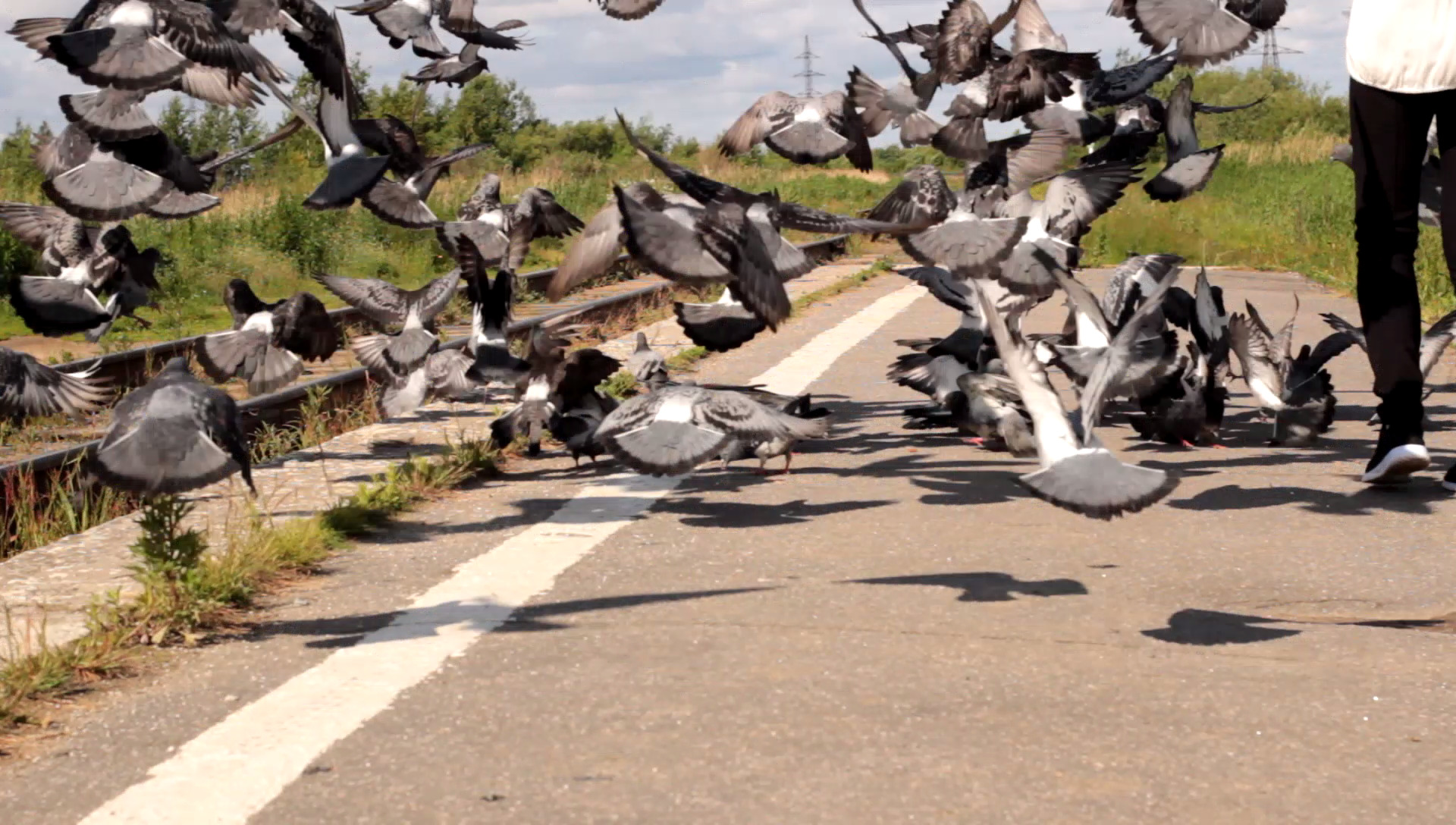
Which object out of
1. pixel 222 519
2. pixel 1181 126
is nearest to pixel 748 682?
pixel 222 519

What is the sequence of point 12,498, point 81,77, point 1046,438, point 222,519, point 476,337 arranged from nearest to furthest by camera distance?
point 1046,438
point 81,77
point 222,519
point 12,498
point 476,337

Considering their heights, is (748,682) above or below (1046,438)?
below

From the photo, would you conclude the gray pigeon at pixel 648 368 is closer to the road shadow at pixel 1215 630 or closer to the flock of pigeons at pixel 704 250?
the flock of pigeons at pixel 704 250

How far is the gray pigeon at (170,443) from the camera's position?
483cm

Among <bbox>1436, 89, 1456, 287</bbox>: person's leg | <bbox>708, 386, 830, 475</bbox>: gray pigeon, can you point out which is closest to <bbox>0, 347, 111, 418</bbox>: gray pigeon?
<bbox>708, 386, 830, 475</bbox>: gray pigeon

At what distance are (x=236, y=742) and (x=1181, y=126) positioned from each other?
6077mm

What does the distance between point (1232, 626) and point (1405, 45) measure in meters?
2.97

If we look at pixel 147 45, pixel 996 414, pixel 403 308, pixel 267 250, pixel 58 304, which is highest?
pixel 147 45

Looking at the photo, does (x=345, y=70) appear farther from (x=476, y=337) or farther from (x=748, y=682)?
(x=748, y=682)

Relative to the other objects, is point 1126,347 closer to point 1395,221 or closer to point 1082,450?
point 1082,450

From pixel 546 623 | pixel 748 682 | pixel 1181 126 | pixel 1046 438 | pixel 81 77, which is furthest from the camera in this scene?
pixel 1181 126

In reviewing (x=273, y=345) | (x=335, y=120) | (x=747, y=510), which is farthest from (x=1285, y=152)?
(x=335, y=120)

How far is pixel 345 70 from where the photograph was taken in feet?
21.6

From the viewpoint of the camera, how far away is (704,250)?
506 centimetres
